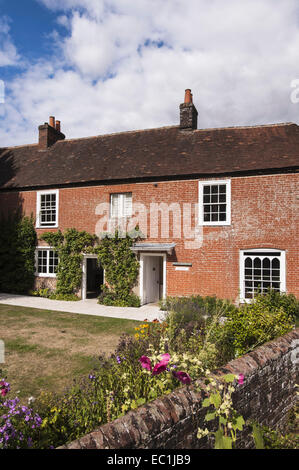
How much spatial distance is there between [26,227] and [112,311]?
308 inches

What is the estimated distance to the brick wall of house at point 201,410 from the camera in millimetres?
2711

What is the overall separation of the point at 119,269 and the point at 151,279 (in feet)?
6.26

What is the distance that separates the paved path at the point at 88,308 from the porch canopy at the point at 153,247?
278 centimetres

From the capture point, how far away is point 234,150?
14.4 m

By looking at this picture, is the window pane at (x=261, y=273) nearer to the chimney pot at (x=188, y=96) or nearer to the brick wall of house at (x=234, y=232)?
the brick wall of house at (x=234, y=232)

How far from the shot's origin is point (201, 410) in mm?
3357

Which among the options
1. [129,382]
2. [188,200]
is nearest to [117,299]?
[188,200]

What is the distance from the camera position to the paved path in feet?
40.3

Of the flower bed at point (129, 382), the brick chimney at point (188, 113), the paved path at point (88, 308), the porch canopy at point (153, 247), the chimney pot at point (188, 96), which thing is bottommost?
the paved path at point (88, 308)

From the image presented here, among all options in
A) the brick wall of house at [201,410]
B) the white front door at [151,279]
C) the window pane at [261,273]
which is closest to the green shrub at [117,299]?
the white front door at [151,279]

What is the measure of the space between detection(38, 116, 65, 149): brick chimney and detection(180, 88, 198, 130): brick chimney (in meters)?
9.04

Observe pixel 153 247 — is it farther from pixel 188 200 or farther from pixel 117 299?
pixel 117 299

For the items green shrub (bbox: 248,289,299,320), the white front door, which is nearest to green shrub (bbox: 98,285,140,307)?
the white front door

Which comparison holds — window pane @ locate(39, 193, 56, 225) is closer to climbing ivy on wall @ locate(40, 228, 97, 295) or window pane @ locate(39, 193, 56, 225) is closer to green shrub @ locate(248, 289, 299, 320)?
climbing ivy on wall @ locate(40, 228, 97, 295)
